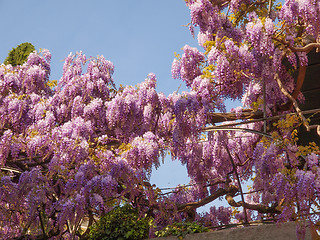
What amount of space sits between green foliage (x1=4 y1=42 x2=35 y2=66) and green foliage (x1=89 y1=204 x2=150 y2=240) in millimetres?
12166

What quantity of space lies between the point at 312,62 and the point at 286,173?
457 cm

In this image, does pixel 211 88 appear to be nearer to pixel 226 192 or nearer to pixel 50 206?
pixel 226 192

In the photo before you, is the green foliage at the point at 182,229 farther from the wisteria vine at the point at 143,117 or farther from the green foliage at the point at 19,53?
the green foliage at the point at 19,53

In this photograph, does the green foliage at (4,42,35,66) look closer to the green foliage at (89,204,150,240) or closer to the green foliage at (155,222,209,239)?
the green foliage at (89,204,150,240)

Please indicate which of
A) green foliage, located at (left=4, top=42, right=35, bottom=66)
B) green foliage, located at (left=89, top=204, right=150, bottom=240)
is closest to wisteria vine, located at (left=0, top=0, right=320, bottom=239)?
green foliage, located at (left=89, top=204, right=150, bottom=240)

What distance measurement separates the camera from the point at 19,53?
1958 cm

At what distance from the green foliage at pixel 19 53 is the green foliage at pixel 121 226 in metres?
12.2

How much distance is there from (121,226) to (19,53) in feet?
43.2

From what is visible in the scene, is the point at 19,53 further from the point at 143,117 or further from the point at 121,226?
the point at 121,226

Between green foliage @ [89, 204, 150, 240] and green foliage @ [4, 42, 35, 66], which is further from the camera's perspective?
green foliage @ [4, 42, 35, 66]

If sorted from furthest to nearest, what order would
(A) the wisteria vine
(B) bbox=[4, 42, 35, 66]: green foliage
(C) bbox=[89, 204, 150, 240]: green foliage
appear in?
(B) bbox=[4, 42, 35, 66]: green foliage, (C) bbox=[89, 204, 150, 240]: green foliage, (A) the wisteria vine

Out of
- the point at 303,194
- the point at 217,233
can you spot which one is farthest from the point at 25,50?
the point at 303,194

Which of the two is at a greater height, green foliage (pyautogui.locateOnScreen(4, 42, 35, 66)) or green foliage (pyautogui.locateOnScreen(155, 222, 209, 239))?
green foliage (pyautogui.locateOnScreen(4, 42, 35, 66))

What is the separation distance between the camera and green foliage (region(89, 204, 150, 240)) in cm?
875
